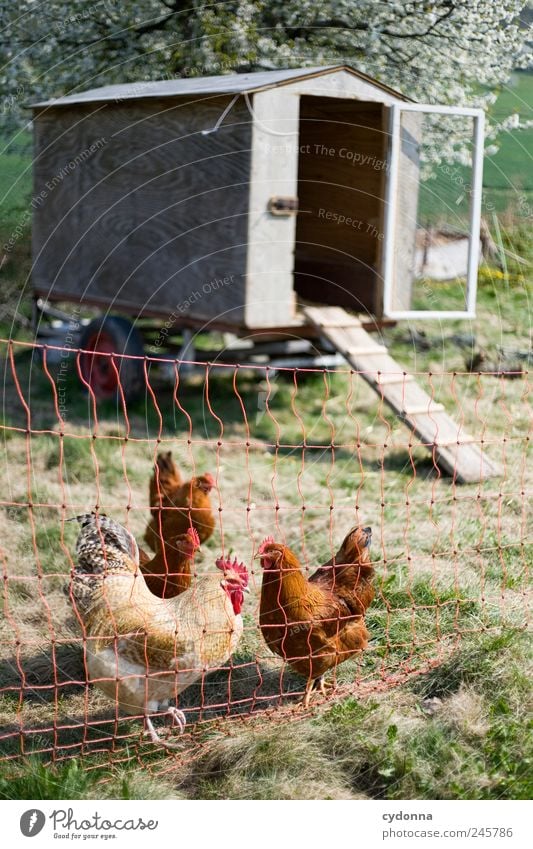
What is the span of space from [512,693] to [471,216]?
4.61 meters

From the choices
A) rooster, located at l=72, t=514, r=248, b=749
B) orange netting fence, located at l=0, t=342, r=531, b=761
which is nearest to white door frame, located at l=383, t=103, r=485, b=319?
orange netting fence, located at l=0, t=342, r=531, b=761

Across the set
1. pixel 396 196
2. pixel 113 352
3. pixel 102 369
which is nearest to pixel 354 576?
pixel 396 196

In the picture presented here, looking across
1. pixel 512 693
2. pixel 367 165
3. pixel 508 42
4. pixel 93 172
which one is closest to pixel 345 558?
A: pixel 512 693

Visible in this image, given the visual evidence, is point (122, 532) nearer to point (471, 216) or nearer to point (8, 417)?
point (471, 216)

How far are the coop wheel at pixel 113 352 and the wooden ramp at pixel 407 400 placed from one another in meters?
1.86

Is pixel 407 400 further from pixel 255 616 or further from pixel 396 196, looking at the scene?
pixel 255 616

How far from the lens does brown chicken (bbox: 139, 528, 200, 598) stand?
3.97m

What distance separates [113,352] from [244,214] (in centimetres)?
215

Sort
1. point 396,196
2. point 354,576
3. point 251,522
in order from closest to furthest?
point 354,576 < point 251,522 < point 396,196

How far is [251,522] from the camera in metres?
6.16

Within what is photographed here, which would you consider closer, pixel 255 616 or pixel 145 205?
pixel 255 616

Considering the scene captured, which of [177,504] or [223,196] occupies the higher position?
[223,196]

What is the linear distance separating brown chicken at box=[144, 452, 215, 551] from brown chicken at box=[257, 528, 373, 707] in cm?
114

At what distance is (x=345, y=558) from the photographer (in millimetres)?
3994
